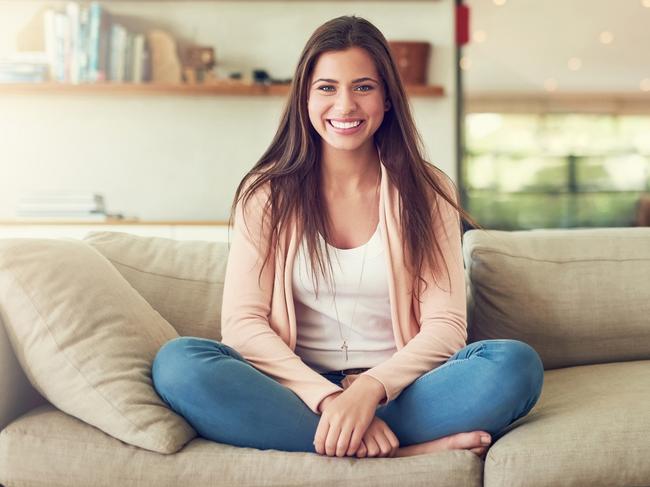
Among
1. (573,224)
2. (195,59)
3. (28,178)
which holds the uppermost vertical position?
(195,59)

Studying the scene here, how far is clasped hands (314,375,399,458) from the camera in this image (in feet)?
4.75

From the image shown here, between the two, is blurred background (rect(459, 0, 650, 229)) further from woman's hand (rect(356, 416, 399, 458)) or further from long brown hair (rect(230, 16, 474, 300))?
woman's hand (rect(356, 416, 399, 458))

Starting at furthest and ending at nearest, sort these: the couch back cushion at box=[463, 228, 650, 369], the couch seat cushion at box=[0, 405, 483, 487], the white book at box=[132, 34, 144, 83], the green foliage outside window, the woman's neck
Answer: the green foliage outside window < the white book at box=[132, 34, 144, 83] < the couch back cushion at box=[463, 228, 650, 369] < the woman's neck < the couch seat cushion at box=[0, 405, 483, 487]

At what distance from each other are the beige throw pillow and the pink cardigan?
0.19 metres

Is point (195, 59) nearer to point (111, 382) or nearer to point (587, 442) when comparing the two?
point (111, 382)

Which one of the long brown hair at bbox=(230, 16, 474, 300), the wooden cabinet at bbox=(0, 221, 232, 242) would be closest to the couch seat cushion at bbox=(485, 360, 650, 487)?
the long brown hair at bbox=(230, 16, 474, 300)

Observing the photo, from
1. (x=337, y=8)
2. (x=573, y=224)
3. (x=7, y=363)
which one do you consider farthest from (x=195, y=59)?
(x=7, y=363)

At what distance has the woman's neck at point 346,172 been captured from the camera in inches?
74.4

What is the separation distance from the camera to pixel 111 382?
1.51 meters

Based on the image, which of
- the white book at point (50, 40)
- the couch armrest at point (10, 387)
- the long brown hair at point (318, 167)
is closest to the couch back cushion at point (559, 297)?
the long brown hair at point (318, 167)

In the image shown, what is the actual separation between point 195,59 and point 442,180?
7.61 feet

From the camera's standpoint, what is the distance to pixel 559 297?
2.06 meters

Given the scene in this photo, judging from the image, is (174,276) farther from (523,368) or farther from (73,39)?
(73,39)

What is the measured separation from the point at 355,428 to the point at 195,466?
269 mm
